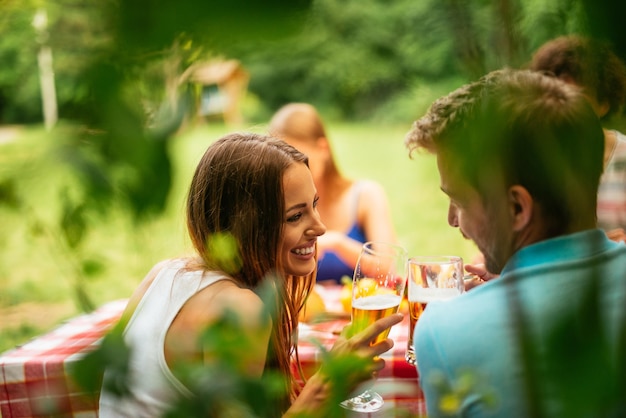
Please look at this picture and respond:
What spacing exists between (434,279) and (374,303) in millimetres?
158

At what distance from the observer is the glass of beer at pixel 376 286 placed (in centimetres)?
158

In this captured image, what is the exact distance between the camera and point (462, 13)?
0.49m

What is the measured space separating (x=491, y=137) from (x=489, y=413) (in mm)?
482

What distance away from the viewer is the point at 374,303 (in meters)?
1.59

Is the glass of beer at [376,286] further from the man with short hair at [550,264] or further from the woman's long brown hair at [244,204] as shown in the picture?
the man with short hair at [550,264]

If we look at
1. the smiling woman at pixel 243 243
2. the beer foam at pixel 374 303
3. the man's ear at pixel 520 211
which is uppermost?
the man's ear at pixel 520 211

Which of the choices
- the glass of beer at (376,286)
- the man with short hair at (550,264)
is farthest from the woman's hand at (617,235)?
the man with short hair at (550,264)

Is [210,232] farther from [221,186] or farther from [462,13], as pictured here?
[462,13]

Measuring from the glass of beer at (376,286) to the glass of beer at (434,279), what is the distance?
1.5 inches

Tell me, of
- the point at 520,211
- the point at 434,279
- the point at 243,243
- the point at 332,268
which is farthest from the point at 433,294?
the point at 332,268

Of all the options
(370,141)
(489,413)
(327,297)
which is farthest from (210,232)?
(370,141)

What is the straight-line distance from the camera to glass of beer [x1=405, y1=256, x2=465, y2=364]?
5.33ft

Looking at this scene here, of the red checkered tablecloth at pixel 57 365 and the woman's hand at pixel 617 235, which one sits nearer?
the red checkered tablecloth at pixel 57 365

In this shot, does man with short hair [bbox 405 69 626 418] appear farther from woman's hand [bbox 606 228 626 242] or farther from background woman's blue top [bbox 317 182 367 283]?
background woman's blue top [bbox 317 182 367 283]
